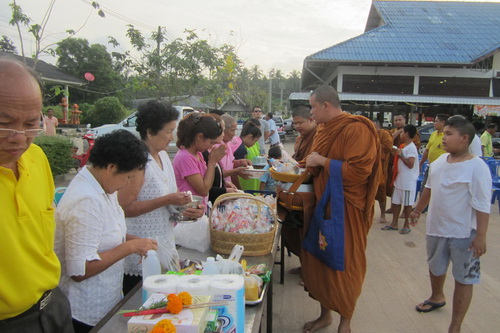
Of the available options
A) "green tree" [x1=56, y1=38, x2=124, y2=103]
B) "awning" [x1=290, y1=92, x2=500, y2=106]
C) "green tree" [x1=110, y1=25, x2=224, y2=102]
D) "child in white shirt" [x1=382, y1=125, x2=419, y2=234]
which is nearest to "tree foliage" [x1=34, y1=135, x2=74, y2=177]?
"green tree" [x1=110, y1=25, x2=224, y2=102]

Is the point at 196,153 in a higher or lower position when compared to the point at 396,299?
higher

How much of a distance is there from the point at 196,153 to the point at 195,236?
670mm

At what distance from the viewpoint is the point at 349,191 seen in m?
2.81

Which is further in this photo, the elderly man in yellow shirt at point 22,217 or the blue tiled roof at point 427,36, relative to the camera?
the blue tiled roof at point 427,36

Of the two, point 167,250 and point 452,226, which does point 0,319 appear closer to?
point 167,250

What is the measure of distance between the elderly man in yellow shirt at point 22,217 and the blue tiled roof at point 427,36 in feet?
49.6

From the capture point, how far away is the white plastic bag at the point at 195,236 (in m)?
2.39

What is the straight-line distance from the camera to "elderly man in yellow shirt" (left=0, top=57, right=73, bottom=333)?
111cm

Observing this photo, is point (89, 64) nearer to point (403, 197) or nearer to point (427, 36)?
point (427, 36)

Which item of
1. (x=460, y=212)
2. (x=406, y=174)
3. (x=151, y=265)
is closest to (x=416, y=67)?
(x=406, y=174)

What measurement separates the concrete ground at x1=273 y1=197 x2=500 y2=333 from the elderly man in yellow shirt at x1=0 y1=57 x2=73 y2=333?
90.4 inches

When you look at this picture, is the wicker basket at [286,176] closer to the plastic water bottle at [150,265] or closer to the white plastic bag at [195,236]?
the white plastic bag at [195,236]

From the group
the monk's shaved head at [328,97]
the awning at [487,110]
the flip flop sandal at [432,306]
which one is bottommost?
the flip flop sandal at [432,306]

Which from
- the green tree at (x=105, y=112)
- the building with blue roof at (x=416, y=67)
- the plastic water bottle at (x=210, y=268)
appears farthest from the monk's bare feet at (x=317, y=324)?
the green tree at (x=105, y=112)
